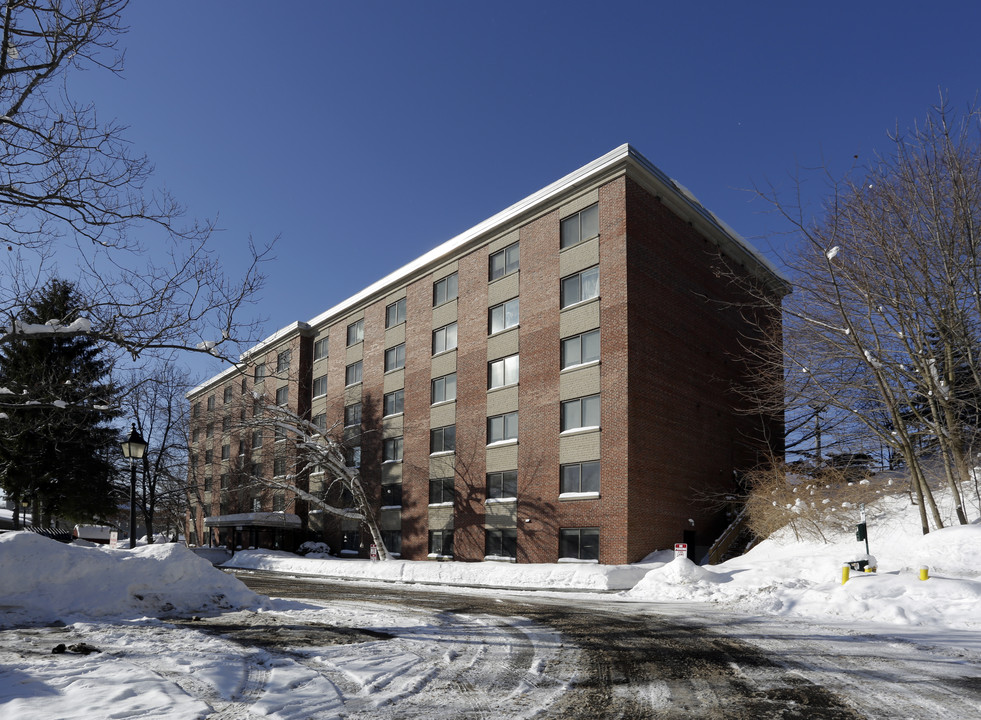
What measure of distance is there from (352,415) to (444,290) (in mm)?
11376

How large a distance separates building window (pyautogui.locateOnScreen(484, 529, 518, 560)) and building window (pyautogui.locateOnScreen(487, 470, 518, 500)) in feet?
5.06

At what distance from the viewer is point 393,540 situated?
1527 inches

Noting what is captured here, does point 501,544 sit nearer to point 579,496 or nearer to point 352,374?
point 579,496

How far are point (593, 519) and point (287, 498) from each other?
2723cm

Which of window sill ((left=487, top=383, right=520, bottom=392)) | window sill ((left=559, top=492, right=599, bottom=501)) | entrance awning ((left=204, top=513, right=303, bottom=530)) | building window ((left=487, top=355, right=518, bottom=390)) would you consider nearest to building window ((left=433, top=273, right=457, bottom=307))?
building window ((left=487, top=355, right=518, bottom=390))

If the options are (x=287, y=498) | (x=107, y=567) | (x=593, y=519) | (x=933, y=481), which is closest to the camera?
(x=107, y=567)

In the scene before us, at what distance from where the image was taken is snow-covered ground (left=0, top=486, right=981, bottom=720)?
646 centimetres

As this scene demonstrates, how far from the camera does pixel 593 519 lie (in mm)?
27516

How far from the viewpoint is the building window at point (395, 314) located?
4081 centimetres

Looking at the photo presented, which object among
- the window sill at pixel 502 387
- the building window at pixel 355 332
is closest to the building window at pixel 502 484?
the window sill at pixel 502 387

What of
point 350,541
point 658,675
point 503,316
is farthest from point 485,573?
point 658,675

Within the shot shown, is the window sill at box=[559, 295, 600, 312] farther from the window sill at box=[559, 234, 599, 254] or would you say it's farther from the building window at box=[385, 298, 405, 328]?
the building window at box=[385, 298, 405, 328]

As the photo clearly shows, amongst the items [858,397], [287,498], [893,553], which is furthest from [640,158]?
[287,498]

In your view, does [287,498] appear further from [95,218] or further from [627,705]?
[627,705]
